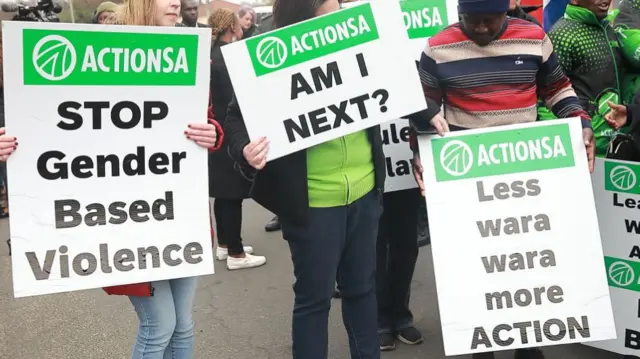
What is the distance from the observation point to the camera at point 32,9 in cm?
497

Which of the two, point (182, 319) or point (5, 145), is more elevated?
point (5, 145)

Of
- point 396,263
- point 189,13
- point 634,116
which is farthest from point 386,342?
point 189,13

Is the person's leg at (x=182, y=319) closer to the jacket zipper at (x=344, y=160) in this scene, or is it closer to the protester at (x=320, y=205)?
the protester at (x=320, y=205)

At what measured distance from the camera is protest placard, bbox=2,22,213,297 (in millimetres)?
2061

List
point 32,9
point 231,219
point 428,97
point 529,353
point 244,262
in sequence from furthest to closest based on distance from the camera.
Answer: point 32,9, point 244,262, point 231,219, point 529,353, point 428,97

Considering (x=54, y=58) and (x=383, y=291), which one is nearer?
(x=54, y=58)

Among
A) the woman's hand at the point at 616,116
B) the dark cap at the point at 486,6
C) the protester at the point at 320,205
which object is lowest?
the protester at the point at 320,205

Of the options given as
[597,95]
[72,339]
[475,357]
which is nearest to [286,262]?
[72,339]

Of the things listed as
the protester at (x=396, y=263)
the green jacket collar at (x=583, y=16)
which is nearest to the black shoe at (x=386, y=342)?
the protester at (x=396, y=263)

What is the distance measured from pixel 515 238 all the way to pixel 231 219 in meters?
2.59

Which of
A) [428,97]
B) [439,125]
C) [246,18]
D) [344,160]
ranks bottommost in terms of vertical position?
[344,160]

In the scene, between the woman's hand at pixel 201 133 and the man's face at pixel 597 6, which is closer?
the woman's hand at pixel 201 133

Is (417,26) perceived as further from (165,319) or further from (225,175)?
(225,175)

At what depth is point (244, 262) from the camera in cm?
470
